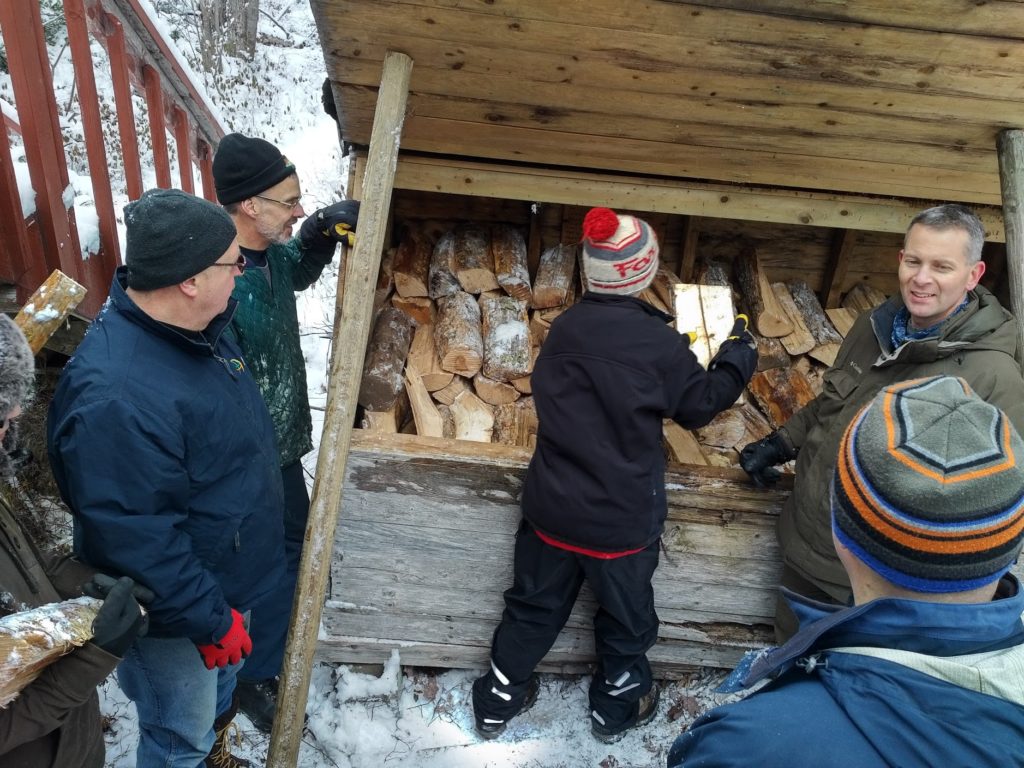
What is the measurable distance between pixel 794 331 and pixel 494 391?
73.4 inches

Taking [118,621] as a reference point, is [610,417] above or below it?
above

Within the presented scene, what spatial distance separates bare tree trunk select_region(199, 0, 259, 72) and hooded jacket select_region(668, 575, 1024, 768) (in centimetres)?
1190

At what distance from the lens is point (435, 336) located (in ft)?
11.4

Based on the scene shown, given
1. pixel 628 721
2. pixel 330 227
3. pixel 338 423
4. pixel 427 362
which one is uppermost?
pixel 330 227

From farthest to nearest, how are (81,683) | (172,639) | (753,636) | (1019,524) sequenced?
(753,636) → (172,639) → (81,683) → (1019,524)

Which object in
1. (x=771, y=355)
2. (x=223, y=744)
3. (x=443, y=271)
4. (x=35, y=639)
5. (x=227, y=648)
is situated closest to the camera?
(x=35, y=639)

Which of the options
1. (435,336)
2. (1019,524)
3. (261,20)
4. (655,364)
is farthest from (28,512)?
(261,20)

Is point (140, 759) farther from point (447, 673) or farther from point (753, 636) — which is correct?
point (753, 636)

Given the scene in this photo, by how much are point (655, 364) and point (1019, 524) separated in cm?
126

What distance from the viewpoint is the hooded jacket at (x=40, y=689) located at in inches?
54.8

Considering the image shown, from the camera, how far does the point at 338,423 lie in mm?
2115

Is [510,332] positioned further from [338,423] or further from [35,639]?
[35,639]

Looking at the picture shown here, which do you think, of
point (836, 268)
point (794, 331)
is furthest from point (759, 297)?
point (836, 268)

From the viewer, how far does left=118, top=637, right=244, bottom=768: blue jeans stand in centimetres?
195
